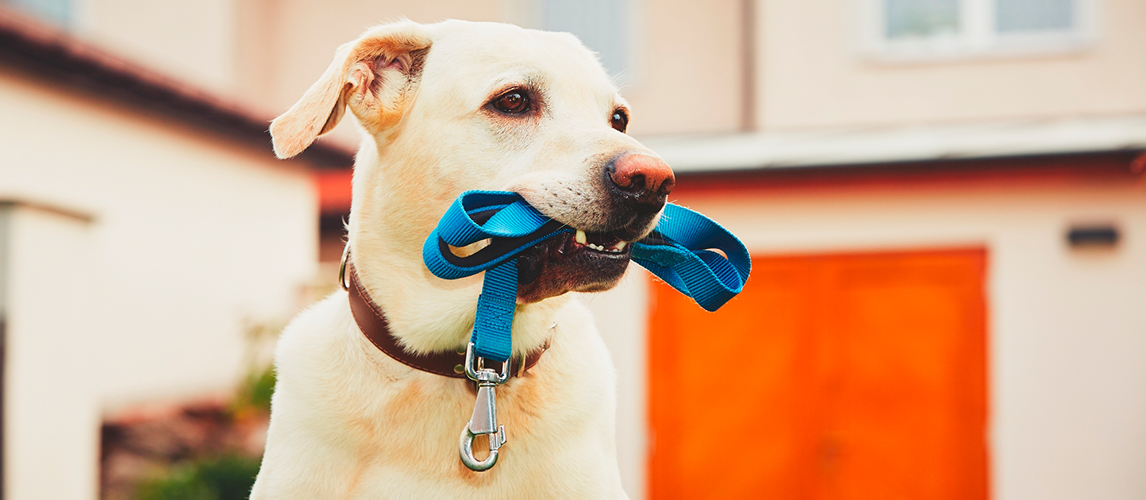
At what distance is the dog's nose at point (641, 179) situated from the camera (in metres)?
1.61

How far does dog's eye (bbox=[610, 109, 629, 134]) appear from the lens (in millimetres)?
2223

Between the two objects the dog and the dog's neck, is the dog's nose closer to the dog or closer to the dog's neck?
the dog

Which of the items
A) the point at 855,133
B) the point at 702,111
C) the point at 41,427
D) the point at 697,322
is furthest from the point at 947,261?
the point at 41,427

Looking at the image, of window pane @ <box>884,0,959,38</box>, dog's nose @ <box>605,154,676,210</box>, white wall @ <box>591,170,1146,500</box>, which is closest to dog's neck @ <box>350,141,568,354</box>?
dog's nose @ <box>605,154,676,210</box>

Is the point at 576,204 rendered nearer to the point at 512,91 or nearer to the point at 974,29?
the point at 512,91

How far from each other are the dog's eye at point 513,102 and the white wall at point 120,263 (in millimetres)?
4061

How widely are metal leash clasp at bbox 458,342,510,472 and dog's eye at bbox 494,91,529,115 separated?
0.58 meters

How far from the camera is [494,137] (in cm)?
192

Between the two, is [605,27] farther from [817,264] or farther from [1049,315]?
[1049,315]

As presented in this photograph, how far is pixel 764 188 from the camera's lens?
24.1 feet

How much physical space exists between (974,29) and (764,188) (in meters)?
2.66

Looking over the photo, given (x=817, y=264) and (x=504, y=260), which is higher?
(x=817, y=264)

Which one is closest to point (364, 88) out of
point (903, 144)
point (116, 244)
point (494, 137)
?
point (494, 137)

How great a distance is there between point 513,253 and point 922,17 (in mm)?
7665
